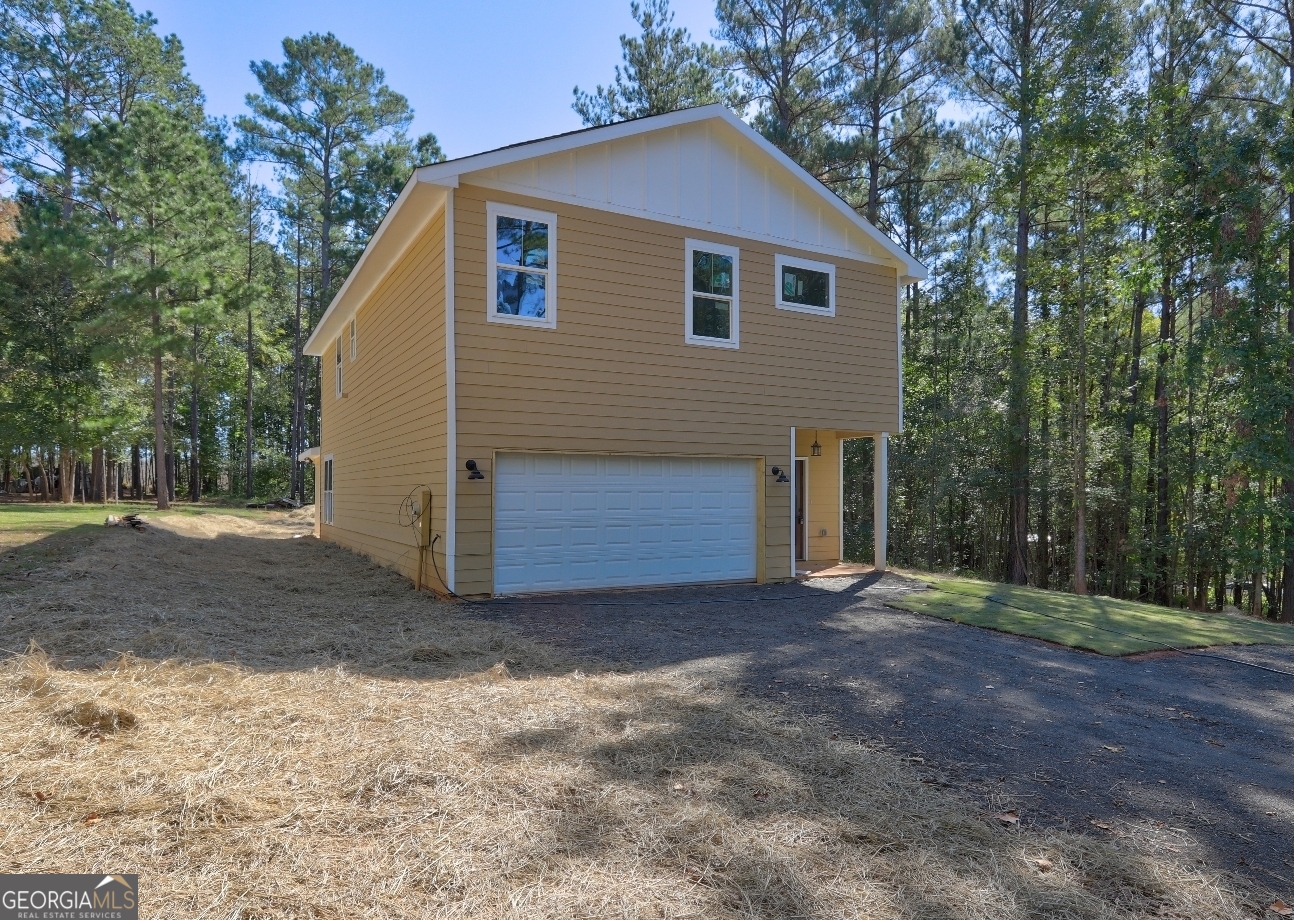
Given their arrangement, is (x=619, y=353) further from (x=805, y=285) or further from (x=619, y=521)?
(x=805, y=285)

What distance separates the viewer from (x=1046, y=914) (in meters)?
2.29

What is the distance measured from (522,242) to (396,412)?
11.5ft

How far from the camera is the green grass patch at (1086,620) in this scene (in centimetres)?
726

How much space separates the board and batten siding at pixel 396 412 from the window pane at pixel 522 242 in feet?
2.24

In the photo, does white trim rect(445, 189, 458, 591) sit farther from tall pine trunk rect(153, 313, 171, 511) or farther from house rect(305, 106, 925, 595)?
tall pine trunk rect(153, 313, 171, 511)

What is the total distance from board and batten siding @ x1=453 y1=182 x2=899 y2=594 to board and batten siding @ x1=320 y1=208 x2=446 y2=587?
1.59 ft

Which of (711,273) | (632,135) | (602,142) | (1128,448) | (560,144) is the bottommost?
(1128,448)

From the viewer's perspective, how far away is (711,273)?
982 cm

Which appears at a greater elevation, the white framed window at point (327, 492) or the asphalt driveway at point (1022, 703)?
the white framed window at point (327, 492)

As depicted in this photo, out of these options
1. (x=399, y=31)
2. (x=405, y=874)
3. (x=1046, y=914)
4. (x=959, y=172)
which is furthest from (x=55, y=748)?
(x=959, y=172)

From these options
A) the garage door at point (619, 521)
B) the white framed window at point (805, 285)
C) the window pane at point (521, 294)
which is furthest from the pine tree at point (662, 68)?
the garage door at point (619, 521)

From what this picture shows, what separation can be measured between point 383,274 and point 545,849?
1046 centimetres

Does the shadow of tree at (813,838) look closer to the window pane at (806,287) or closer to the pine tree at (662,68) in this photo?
the window pane at (806,287)

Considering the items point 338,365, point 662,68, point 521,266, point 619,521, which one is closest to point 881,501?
point 619,521
